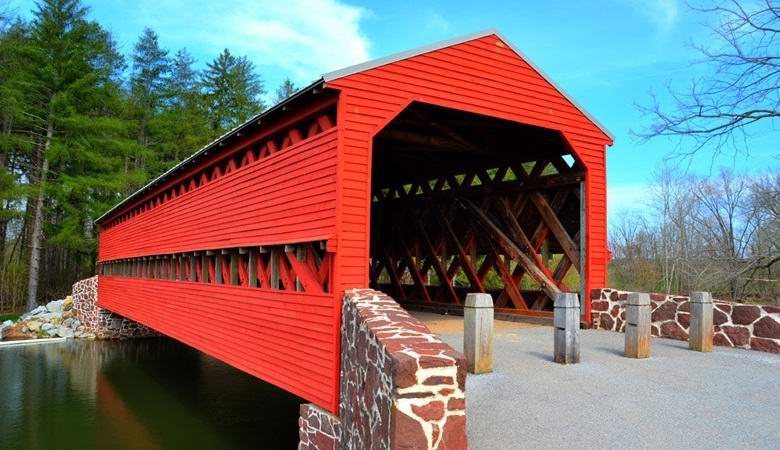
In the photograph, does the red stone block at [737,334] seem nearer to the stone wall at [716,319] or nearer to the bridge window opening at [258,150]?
the stone wall at [716,319]

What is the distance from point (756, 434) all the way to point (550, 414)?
1488 mm

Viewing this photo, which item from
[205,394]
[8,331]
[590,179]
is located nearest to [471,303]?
[590,179]

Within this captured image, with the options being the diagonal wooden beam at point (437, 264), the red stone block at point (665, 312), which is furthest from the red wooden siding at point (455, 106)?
the diagonal wooden beam at point (437, 264)

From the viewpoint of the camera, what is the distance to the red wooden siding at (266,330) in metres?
6.23

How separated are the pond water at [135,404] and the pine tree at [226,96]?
17.2 metres

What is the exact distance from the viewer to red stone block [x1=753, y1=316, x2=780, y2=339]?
7.14 meters

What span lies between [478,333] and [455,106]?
3.03 metres

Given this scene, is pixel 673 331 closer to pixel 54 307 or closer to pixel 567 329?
pixel 567 329

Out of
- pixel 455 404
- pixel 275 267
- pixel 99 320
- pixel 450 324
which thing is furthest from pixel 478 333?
pixel 99 320

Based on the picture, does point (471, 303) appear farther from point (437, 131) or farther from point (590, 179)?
point (437, 131)

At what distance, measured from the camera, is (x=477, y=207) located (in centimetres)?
1188

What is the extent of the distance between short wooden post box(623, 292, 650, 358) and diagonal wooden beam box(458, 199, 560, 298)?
2509 mm

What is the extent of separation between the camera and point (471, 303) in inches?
237

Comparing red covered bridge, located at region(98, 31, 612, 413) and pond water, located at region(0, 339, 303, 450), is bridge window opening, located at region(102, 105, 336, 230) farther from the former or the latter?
pond water, located at region(0, 339, 303, 450)
